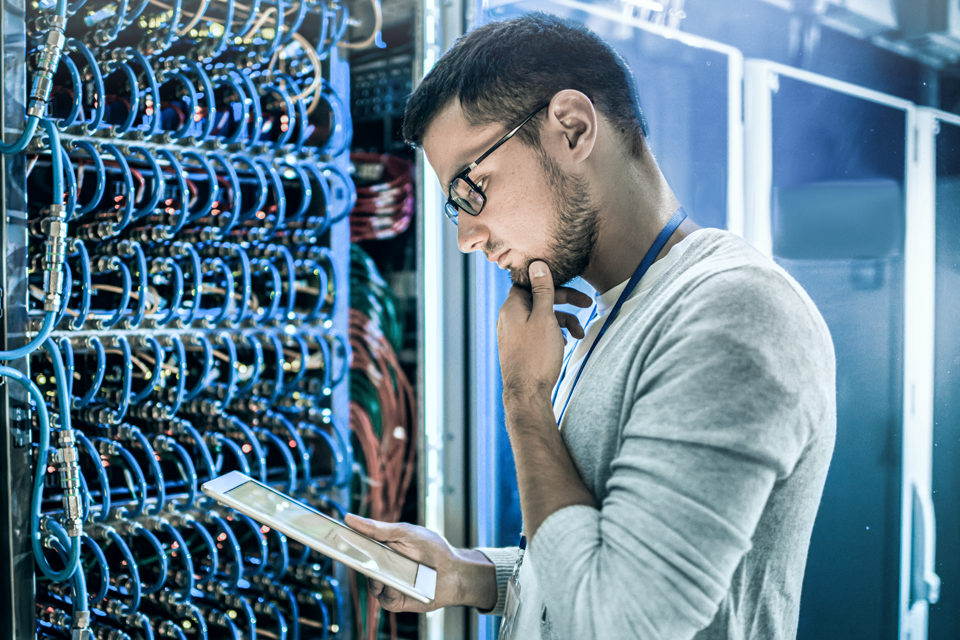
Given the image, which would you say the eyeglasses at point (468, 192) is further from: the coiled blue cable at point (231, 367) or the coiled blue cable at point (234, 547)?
the coiled blue cable at point (234, 547)

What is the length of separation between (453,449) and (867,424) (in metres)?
0.84

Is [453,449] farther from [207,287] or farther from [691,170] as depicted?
[691,170]

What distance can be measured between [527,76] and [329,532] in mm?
632

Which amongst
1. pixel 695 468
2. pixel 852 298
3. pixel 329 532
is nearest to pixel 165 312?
pixel 329 532

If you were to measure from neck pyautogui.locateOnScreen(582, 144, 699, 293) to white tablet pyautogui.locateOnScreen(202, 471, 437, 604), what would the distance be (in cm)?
47

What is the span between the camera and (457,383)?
1742 mm

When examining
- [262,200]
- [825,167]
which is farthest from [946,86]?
[262,200]

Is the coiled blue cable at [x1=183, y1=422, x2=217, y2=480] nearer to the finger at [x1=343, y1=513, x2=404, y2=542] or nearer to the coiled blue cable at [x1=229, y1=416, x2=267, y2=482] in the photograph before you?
the coiled blue cable at [x1=229, y1=416, x2=267, y2=482]

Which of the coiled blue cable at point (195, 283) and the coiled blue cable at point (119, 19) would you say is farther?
the coiled blue cable at point (195, 283)

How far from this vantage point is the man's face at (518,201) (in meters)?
0.95

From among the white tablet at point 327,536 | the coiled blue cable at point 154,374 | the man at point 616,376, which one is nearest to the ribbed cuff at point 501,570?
the man at point 616,376

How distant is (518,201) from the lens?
0.96 metres

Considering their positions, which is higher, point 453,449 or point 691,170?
point 691,170

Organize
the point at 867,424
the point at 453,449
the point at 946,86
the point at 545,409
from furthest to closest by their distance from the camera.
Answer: the point at 453,449, the point at 867,424, the point at 946,86, the point at 545,409
